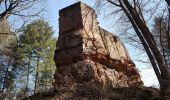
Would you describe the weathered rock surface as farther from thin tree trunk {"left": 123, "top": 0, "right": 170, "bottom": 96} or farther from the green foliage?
the green foliage

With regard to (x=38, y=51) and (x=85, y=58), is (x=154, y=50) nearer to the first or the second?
(x=85, y=58)

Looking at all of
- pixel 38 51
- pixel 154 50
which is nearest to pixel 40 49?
pixel 38 51

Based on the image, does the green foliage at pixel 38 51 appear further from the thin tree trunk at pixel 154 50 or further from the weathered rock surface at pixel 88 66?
the thin tree trunk at pixel 154 50

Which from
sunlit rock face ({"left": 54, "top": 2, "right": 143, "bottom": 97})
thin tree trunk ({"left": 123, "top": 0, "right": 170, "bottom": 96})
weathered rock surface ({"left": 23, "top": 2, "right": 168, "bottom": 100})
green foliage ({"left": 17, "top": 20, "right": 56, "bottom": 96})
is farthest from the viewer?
green foliage ({"left": 17, "top": 20, "right": 56, "bottom": 96})

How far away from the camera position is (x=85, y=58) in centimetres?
1331

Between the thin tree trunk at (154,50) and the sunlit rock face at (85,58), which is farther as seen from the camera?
the sunlit rock face at (85,58)

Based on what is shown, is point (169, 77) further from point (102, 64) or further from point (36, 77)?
point (36, 77)

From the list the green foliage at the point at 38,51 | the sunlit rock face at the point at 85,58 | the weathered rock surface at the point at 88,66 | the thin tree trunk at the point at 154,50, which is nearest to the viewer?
the thin tree trunk at the point at 154,50

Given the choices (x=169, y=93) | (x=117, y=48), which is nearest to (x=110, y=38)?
(x=117, y=48)

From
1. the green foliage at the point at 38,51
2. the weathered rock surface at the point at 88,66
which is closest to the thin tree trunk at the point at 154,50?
the weathered rock surface at the point at 88,66

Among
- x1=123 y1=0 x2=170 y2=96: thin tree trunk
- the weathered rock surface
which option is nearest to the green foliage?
the weathered rock surface

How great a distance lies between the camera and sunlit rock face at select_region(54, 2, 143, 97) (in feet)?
41.5

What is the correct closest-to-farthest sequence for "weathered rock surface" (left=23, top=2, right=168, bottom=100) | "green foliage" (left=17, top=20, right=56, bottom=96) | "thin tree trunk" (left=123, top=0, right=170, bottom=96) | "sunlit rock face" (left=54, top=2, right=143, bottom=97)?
"thin tree trunk" (left=123, top=0, right=170, bottom=96) < "weathered rock surface" (left=23, top=2, right=168, bottom=100) < "sunlit rock face" (left=54, top=2, right=143, bottom=97) < "green foliage" (left=17, top=20, right=56, bottom=96)

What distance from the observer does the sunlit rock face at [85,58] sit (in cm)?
1265
